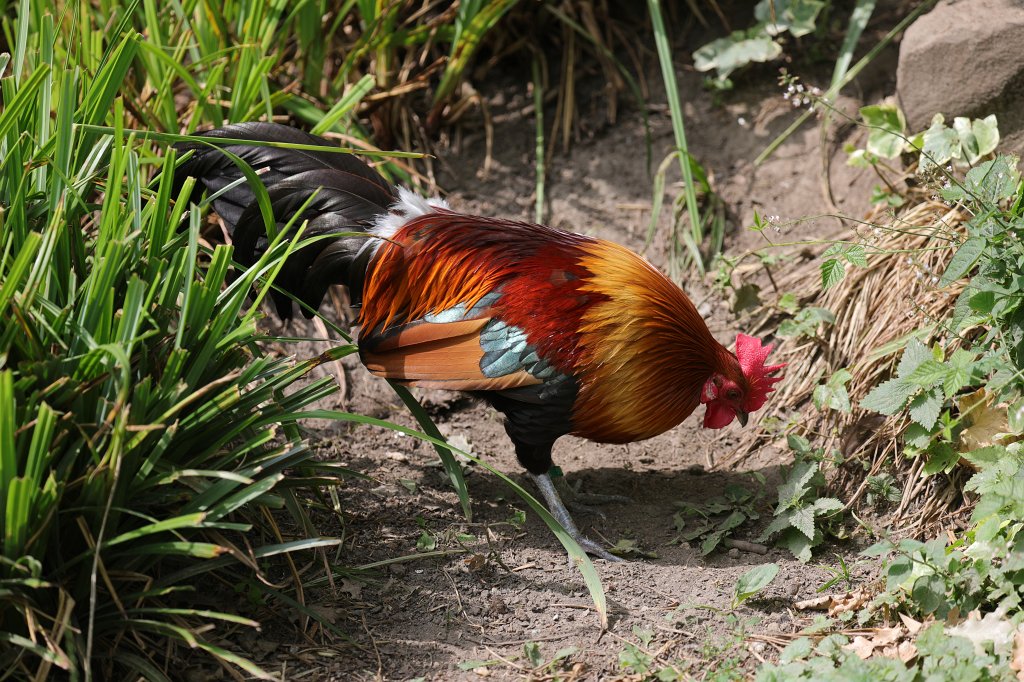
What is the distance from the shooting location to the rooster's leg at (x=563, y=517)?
3.51 meters

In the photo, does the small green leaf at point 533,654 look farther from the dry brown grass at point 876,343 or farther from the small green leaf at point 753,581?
the dry brown grass at point 876,343

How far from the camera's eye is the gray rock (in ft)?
13.1

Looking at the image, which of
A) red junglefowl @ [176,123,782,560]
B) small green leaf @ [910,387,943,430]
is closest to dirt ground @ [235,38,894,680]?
red junglefowl @ [176,123,782,560]

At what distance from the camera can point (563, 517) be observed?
3.61m

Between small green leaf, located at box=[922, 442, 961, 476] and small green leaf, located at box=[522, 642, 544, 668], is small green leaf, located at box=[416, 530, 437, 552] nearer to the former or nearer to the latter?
small green leaf, located at box=[522, 642, 544, 668]

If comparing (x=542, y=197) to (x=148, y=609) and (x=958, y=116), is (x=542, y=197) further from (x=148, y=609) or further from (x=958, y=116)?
(x=148, y=609)

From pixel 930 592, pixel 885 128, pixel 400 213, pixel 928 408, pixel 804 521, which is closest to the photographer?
pixel 930 592

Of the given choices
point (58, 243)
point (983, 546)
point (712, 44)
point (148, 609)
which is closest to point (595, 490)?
point (983, 546)

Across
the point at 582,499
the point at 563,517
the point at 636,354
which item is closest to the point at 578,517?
the point at 582,499

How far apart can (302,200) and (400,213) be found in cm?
39

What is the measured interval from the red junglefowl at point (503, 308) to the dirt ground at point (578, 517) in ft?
1.17

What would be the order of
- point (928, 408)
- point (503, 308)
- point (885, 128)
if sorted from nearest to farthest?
point (928, 408)
point (503, 308)
point (885, 128)

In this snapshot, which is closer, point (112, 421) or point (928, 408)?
point (112, 421)

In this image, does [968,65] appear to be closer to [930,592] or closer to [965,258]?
[965,258]
